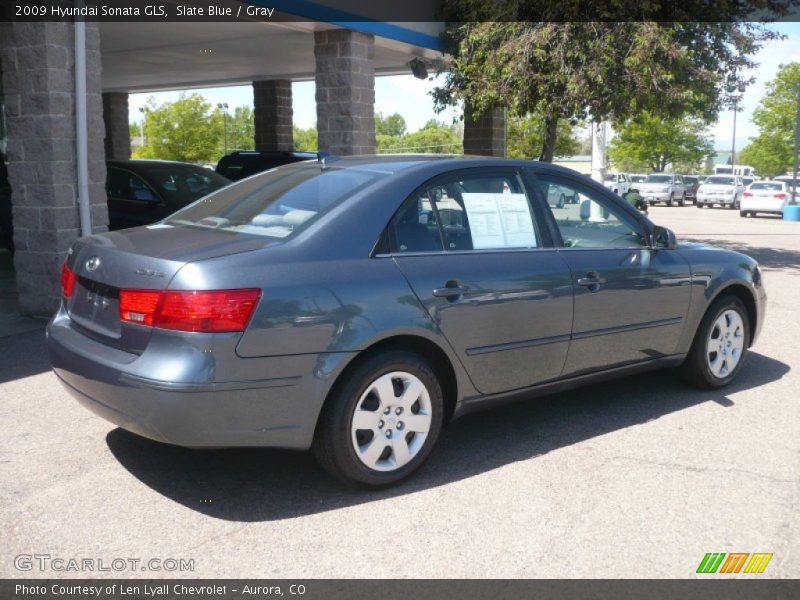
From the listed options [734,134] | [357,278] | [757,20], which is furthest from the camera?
[734,134]

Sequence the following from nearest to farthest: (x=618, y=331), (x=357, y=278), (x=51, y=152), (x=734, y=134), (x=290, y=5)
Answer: (x=357, y=278) → (x=618, y=331) → (x=51, y=152) → (x=290, y=5) → (x=734, y=134)

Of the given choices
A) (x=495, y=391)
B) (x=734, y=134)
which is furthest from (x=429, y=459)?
(x=734, y=134)

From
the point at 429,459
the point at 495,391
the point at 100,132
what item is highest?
the point at 100,132

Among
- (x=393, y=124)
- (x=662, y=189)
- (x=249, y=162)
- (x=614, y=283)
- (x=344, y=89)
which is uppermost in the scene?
(x=393, y=124)

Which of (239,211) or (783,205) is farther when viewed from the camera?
(783,205)

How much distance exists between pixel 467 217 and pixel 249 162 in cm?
1144

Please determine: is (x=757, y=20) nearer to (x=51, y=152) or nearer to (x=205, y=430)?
(x=51, y=152)

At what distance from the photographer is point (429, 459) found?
472 cm

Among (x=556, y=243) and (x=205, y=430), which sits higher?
(x=556, y=243)

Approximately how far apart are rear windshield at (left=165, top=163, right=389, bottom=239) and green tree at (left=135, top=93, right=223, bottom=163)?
56.0 meters

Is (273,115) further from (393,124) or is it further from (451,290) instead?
(393,124)

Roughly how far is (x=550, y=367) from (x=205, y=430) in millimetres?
2080

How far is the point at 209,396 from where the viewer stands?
3.66 meters
